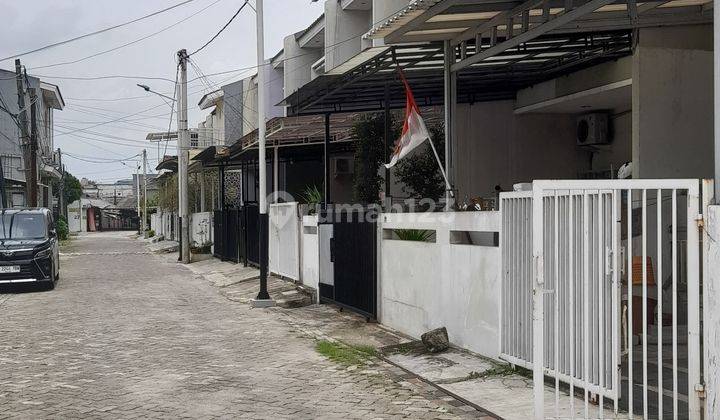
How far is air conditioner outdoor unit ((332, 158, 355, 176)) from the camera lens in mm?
28531

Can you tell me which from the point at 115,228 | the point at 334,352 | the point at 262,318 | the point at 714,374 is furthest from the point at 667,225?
the point at 115,228

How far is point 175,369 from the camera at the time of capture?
375 inches

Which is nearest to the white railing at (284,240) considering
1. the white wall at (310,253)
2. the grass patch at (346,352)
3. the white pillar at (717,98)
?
the white wall at (310,253)

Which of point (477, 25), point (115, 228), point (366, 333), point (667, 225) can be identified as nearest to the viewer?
point (477, 25)

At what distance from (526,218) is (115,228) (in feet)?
313

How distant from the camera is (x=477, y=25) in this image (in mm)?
10031

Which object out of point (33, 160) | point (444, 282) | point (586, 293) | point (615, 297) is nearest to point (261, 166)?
point (444, 282)

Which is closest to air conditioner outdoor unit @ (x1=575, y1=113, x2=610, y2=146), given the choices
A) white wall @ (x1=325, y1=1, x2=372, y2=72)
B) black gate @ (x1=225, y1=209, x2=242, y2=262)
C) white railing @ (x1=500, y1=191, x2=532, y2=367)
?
white railing @ (x1=500, y1=191, x2=532, y2=367)

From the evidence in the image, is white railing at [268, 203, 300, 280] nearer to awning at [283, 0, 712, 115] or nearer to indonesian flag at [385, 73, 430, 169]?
awning at [283, 0, 712, 115]

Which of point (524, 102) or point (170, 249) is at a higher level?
point (524, 102)

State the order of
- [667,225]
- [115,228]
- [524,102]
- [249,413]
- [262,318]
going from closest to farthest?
[249,413] → [667,225] → [262,318] → [524,102] → [115,228]

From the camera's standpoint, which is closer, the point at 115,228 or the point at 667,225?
the point at 667,225

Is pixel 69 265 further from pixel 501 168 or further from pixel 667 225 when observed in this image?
pixel 667 225

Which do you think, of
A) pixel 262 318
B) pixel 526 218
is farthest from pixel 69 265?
pixel 526 218
